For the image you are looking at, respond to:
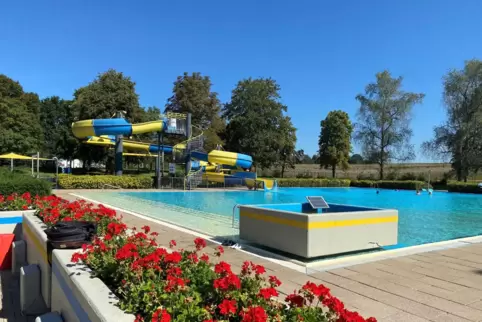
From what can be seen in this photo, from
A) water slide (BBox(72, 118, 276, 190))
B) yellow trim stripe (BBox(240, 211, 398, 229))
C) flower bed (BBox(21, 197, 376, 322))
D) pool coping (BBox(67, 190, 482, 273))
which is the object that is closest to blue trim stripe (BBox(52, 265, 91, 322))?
flower bed (BBox(21, 197, 376, 322))

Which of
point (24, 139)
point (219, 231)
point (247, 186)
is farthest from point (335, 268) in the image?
point (24, 139)

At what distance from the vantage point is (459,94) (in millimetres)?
36750

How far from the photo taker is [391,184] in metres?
36.5

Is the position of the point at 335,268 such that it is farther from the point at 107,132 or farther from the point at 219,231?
the point at 107,132

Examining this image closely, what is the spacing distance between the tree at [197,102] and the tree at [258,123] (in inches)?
67.1

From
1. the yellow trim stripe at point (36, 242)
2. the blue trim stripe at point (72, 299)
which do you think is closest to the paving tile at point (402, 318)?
the blue trim stripe at point (72, 299)

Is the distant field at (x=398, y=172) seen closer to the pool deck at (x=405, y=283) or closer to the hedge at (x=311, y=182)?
the hedge at (x=311, y=182)

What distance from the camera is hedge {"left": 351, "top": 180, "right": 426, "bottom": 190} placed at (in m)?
34.4

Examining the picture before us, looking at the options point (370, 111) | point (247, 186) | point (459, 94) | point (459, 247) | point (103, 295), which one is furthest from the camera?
point (370, 111)

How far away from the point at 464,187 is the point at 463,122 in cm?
857

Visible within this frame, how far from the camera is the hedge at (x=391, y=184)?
1355 inches

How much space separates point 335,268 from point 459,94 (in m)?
38.6

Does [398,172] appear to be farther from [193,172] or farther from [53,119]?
[53,119]

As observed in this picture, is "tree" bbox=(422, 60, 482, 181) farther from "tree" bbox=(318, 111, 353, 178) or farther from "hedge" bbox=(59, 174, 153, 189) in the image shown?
"hedge" bbox=(59, 174, 153, 189)
